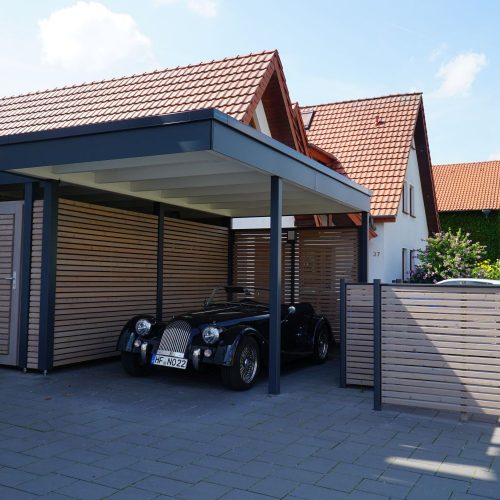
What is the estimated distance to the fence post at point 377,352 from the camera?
Result: 243 inches

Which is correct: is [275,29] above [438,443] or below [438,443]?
above

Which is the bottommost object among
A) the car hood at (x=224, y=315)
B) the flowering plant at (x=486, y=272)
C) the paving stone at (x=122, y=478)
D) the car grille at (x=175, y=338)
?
the paving stone at (x=122, y=478)

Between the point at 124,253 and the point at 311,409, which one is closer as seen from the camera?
the point at 311,409

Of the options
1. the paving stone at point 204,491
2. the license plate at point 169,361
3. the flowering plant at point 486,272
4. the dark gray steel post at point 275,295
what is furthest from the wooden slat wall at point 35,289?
the flowering plant at point 486,272

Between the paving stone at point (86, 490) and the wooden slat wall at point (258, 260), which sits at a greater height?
the wooden slat wall at point (258, 260)

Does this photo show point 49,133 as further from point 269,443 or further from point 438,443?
point 438,443

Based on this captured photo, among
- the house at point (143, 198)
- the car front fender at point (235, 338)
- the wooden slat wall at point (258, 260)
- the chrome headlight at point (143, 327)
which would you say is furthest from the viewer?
the wooden slat wall at point (258, 260)

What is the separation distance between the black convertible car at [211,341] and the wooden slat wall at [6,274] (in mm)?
1762

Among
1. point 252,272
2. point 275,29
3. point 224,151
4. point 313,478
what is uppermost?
point 275,29

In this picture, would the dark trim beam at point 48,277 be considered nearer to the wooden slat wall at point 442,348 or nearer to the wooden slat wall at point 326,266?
the wooden slat wall at point 442,348

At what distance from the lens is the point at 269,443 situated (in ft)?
16.2

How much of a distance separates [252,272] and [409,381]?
6.66 m

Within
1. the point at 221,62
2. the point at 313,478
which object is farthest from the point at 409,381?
the point at 221,62

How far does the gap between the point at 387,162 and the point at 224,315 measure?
30.9 feet
